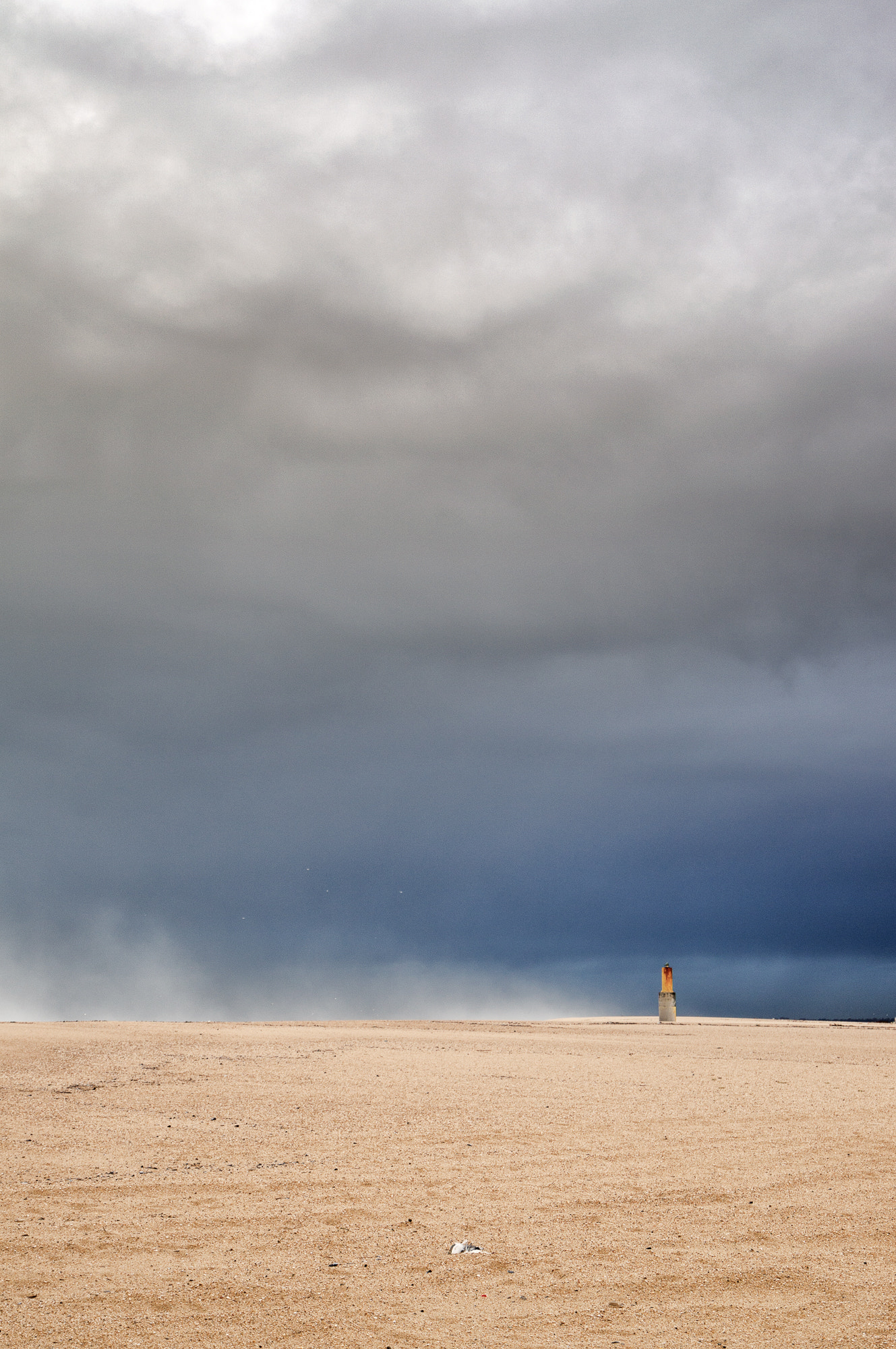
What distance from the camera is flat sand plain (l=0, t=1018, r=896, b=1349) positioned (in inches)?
341

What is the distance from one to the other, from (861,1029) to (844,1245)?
36.7 m

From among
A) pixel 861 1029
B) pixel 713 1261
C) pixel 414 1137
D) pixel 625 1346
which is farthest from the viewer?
pixel 861 1029

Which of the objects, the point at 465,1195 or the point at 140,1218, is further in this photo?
the point at 465,1195

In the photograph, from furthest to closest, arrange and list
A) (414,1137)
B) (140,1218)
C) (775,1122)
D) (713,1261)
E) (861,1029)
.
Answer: (861,1029) → (775,1122) → (414,1137) → (140,1218) → (713,1261)

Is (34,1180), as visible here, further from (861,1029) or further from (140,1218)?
(861,1029)

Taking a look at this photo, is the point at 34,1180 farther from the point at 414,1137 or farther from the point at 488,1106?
the point at 488,1106

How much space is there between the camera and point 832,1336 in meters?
8.33

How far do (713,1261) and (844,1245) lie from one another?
1470 millimetres

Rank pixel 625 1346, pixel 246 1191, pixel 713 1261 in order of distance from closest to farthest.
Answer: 1. pixel 625 1346
2. pixel 713 1261
3. pixel 246 1191

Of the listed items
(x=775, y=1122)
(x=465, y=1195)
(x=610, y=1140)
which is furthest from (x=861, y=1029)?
(x=465, y=1195)

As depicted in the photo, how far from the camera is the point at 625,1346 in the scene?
812 centimetres

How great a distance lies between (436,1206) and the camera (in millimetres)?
11953

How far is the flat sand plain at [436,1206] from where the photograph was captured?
28.4 ft

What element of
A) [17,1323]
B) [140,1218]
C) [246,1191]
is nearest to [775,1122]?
[246,1191]
